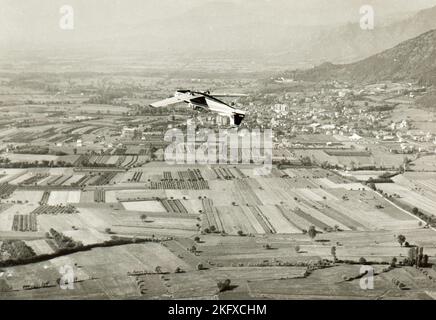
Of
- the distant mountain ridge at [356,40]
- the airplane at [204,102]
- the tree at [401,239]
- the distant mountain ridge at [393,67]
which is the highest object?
the distant mountain ridge at [356,40]

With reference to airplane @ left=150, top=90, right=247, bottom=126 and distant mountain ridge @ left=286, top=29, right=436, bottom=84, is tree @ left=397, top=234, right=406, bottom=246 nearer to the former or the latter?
airplane @ left=150, top=90, right=247, bottom=126

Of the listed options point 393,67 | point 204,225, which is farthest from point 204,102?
point 393,67

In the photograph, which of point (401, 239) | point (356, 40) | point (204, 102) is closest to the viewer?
point (204, 102)

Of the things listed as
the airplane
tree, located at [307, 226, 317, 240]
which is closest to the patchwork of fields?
tree, located at [307, 226, 317, 240]

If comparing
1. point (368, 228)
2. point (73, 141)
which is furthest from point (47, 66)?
point (368, 228)

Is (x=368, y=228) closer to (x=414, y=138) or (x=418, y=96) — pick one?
(x=414, y=138)

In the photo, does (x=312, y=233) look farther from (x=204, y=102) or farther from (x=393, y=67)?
(x=393, y=67)

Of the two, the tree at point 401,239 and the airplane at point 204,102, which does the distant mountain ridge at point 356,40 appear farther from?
the airplane at point 204,102

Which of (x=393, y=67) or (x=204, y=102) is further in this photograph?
(x=393, y=67)

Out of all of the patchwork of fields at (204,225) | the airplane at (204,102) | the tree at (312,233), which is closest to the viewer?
the airplane at (204,102)

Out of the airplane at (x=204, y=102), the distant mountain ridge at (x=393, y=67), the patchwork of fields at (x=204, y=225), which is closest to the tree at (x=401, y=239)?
the patchwork of fields at (x=204, y=225)
